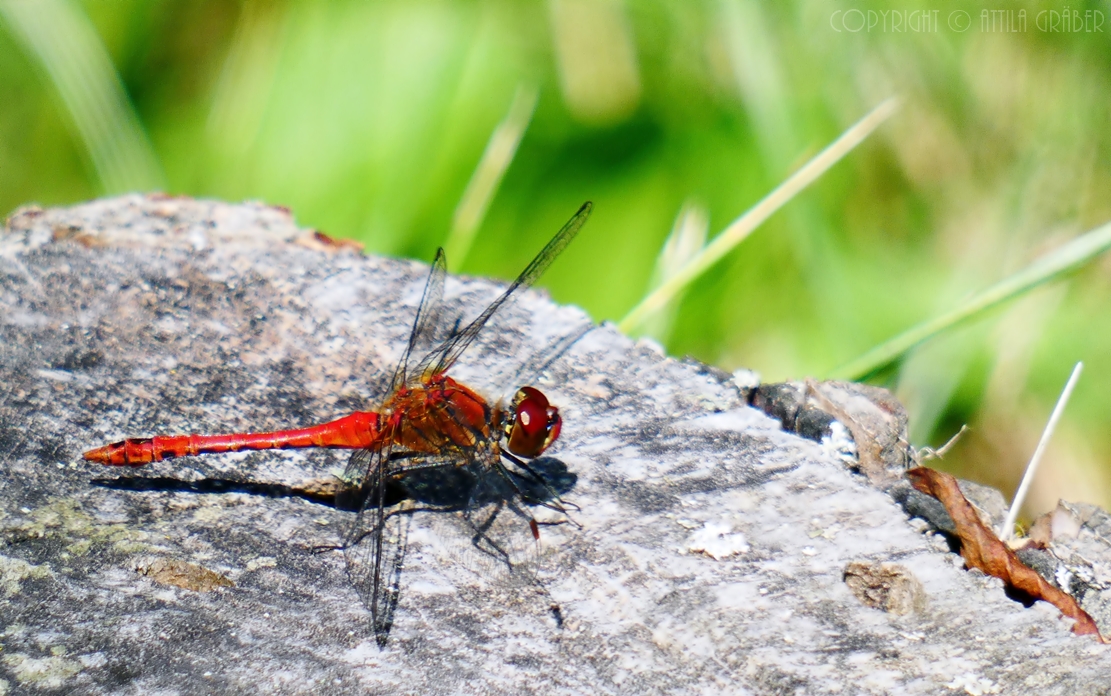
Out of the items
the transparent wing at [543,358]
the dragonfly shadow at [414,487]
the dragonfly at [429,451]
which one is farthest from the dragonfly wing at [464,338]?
the dragonfly shadow at [414,487]

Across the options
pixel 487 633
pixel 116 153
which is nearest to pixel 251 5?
pixel 116 153

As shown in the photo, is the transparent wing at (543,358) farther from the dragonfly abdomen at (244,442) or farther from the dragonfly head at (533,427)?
the dragonfly abdomen at (244,442)

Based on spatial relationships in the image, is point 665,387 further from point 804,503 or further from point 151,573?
point 151,573

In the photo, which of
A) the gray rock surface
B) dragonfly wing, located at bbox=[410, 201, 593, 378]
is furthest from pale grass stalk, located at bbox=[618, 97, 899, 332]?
the gray rock surface

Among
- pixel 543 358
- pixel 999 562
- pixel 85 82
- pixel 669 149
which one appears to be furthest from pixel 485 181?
pixel 999 562

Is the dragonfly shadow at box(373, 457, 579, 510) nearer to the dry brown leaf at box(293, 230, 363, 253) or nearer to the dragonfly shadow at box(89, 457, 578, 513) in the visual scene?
the dragonfly shadow at box(89, 457, 578, 513)

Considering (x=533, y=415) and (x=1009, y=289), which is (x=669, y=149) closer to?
(x=1009, y=289)
